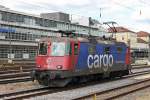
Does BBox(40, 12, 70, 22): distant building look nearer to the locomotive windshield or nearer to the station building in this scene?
the station building

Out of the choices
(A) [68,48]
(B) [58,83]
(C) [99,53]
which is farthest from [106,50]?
(B) [58,83]

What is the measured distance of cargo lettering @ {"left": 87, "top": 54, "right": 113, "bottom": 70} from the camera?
71.6ft

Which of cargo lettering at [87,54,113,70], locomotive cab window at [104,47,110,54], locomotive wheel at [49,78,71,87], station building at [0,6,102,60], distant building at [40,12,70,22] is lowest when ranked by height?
locomotive wheel at [49,78,71,87]

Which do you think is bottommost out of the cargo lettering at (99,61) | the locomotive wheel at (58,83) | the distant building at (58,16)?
the locomotive wheel at (58,83)

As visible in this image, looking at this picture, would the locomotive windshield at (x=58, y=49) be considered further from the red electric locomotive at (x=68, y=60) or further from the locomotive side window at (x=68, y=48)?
the locomotive side window at (x=68, y=48)

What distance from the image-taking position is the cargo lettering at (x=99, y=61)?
71.6 ft

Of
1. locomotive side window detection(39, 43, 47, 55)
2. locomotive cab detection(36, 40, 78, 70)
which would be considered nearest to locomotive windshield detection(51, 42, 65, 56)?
locomotive cab detection(36, 40, 78, 70)

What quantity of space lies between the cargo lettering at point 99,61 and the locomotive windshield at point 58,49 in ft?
8.03

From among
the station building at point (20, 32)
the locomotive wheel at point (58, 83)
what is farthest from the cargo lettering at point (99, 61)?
the station building at point (20, 32)

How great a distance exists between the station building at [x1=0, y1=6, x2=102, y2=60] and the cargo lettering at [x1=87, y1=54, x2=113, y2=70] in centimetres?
4454

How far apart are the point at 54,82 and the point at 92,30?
90826 millimetres

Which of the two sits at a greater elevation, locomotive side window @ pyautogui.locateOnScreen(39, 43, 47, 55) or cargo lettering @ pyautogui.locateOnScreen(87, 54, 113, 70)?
locomotive side window @ pyautogui.locateOnScreen(39, 43, 47, 55)

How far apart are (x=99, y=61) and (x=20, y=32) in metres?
59.4

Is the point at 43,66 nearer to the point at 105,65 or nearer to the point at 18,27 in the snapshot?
the point at 105,65
